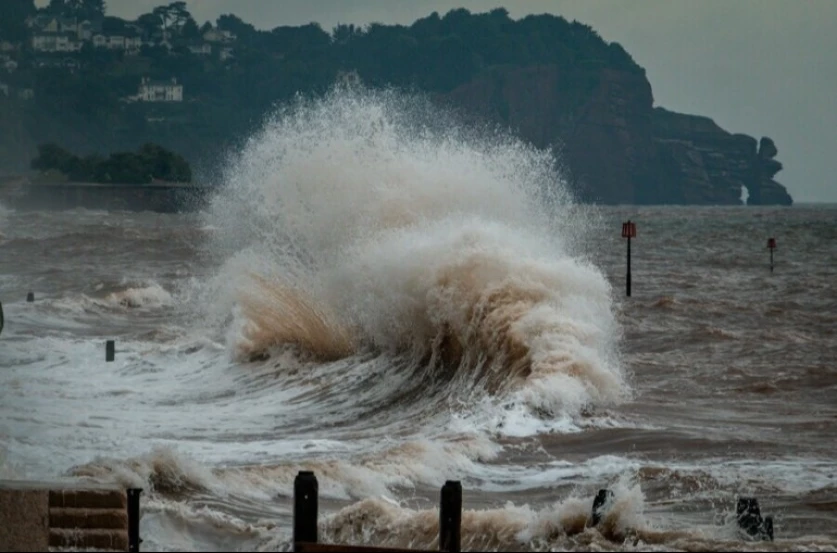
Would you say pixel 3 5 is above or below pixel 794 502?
above

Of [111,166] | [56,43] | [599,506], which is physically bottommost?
[599,506]

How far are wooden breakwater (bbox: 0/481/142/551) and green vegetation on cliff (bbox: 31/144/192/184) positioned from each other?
141m

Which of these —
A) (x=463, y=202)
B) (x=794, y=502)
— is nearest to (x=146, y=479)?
(x=794, y=502)

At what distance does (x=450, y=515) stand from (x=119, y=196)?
13922 cm

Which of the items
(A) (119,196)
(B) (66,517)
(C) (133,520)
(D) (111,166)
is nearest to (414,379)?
(C) (133,520)

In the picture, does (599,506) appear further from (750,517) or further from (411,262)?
(411,262)

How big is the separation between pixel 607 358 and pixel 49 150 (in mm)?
134782

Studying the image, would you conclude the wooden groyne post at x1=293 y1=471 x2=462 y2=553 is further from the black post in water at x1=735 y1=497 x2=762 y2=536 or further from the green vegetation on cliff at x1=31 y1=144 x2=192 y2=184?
the green vegetation on cliff at x1=31 y1=144 x2=192 y2=184

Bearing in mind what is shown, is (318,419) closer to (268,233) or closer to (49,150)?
(268,233)

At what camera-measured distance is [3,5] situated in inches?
5404

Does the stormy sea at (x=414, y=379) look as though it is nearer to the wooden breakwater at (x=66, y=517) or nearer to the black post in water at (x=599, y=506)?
the black post in water at (x=599, y=506)

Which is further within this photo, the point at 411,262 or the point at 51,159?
the point at 51,159

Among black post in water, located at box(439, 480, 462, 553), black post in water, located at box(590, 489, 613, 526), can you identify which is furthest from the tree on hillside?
black post in water, located at box(439, 480, 462, 553)

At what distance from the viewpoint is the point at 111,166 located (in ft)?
485
